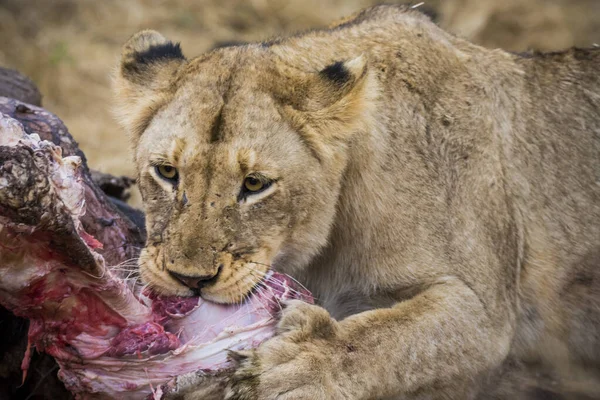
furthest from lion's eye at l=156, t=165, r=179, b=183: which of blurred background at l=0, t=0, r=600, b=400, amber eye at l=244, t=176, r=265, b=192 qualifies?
blurred background at l=0, t=0, r=600, b=400

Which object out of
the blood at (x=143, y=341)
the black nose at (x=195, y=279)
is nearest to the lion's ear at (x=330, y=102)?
the black nose at (x=195, y=279)

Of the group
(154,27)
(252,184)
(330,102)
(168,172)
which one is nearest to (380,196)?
(330,102)

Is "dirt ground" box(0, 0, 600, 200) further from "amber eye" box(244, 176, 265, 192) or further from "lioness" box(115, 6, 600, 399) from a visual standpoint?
"amber eye" box(244, 176, 265, 192)

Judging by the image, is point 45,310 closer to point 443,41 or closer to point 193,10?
point 443,41

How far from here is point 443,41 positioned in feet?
14.6

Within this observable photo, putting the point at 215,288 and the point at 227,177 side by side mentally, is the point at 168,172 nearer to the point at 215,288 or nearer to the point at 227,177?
the point at 227,177

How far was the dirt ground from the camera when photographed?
9070 mm

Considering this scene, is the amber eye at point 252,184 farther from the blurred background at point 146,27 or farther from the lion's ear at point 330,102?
the blurred background at point 146,27

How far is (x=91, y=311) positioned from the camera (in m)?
3.20

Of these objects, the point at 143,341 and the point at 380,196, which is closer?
the point at 143,341

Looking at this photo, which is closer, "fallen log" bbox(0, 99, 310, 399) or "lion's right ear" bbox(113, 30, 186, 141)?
"fallen log" bbox(0, 99, 310, 399)

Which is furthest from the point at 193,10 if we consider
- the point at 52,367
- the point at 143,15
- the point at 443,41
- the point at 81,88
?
the point at 52,367

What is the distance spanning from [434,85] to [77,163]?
6.17ft

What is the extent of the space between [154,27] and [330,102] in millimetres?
6529
